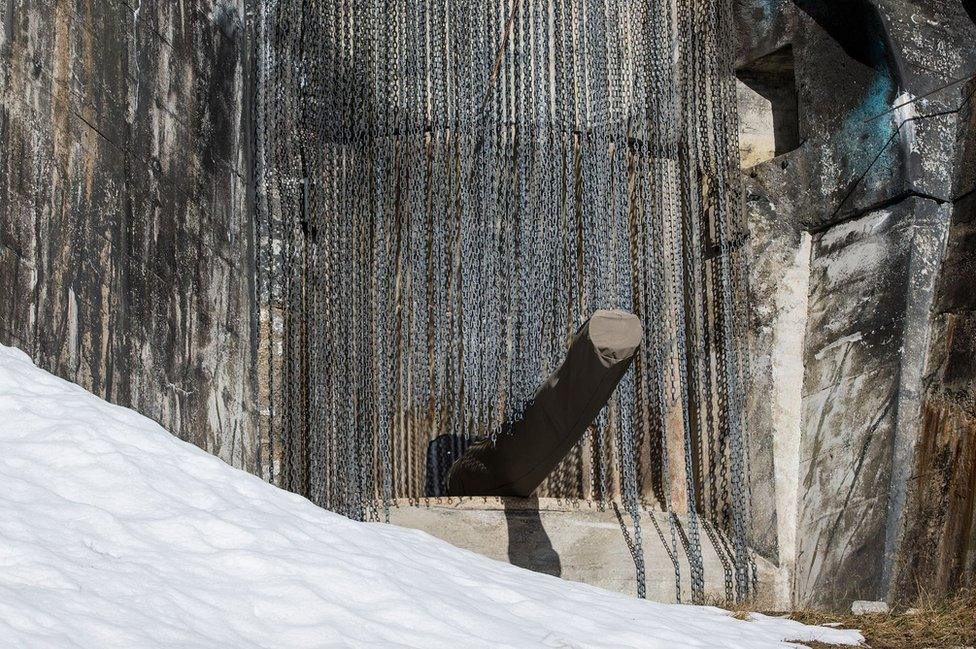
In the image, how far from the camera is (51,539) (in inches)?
159

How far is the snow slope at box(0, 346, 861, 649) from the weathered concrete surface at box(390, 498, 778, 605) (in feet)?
8.56

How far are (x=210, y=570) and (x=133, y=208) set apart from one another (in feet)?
8.61

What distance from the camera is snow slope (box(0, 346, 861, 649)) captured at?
3.80 metres

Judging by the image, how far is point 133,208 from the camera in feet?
21.3

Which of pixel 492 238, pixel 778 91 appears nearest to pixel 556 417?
pixel 492 238

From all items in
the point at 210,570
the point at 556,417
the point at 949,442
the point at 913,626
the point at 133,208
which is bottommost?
the point at 913,626

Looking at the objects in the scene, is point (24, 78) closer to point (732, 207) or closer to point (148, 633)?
point (148, 633)

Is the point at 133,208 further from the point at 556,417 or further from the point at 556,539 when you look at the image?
the point at 556,539

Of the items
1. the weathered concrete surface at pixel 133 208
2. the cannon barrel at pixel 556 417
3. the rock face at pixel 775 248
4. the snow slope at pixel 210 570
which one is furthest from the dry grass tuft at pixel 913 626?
the weathered concrete surface at pixel 133 208

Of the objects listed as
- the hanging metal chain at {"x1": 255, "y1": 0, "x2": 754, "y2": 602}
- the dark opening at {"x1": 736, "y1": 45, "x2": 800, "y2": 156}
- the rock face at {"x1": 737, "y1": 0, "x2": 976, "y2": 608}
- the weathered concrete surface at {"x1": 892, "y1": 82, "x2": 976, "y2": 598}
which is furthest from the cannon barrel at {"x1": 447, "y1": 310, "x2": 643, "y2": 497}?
the dark opening at {"x1": 736, "y1": 45, "x2": 800, "y2": 156}

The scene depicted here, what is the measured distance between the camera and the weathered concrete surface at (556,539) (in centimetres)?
830

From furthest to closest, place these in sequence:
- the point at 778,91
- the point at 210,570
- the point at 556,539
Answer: the point at 778,91, the point at 556,539, the point at 210,570

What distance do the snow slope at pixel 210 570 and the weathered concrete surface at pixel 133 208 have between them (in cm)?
51

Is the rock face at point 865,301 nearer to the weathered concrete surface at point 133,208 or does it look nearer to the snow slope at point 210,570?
the snow slope at point 210,570
